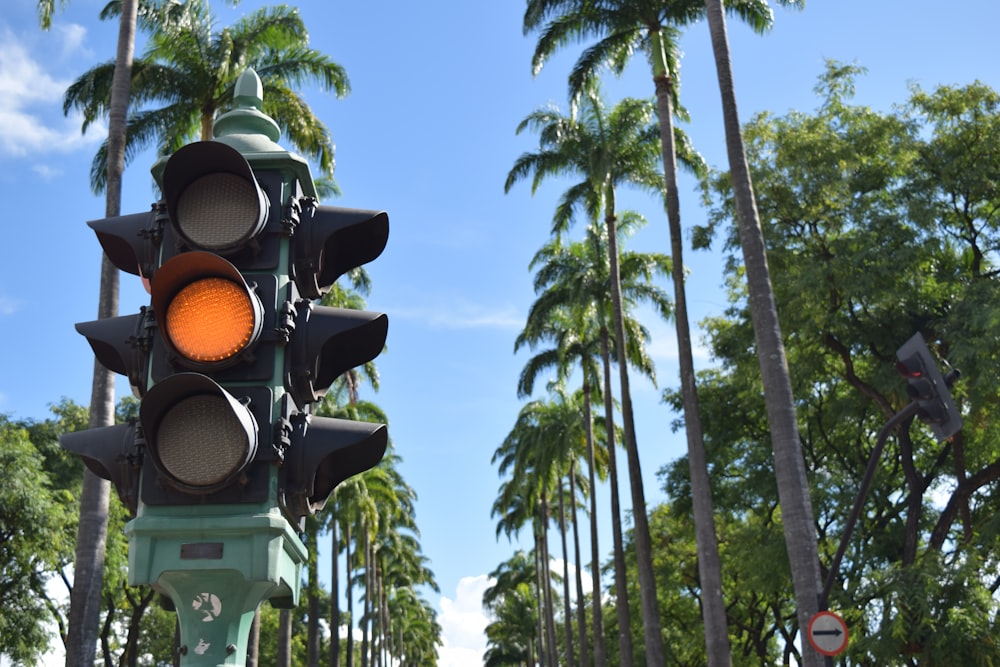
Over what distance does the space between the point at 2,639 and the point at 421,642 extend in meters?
119

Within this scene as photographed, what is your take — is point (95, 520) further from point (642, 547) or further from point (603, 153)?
point (603, 153)

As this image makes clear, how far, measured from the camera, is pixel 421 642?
477 ft

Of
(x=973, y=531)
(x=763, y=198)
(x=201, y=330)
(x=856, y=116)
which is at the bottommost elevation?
(x=201, y=330)

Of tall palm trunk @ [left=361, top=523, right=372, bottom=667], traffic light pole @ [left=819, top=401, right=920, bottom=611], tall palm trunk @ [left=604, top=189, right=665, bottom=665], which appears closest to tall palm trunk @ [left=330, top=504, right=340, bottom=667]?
tall palm trunk @ [left=361, top=523, right=372, bottom=667]

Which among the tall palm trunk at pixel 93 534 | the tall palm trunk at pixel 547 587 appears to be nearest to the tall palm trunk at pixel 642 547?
the tall palm trunk at pixel 93 534

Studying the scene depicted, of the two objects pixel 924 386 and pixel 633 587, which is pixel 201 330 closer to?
pixel 924 386

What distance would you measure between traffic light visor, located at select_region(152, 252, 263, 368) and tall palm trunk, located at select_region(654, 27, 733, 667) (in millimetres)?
20431

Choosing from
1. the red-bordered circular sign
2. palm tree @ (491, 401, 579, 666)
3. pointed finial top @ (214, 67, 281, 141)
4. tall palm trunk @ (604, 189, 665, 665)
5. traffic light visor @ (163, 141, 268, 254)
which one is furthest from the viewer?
palm tree @ (491, 401, 579, 666)

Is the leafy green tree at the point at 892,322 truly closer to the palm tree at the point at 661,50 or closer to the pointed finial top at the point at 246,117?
the palm tree at the point at 661,50

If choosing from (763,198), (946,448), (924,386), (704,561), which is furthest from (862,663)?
(924,386)

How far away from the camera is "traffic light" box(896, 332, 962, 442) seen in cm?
973

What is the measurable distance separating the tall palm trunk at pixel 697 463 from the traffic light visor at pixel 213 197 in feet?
66.8

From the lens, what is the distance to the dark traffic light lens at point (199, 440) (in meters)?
3.11

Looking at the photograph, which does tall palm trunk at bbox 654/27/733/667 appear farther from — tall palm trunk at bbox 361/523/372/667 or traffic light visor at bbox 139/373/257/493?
tall palm trunk at bbox 361/523/372/667
